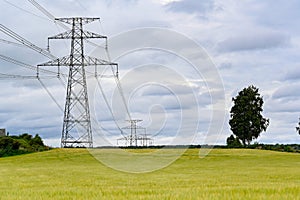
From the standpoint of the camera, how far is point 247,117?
123 m

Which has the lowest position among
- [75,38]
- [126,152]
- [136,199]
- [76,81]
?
[136,199]

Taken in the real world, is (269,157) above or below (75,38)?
below

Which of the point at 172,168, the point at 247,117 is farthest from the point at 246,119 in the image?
the point at 172,168

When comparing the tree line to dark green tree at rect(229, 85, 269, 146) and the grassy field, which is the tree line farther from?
the grassy field

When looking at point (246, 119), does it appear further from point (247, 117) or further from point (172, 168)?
point (172, 168)

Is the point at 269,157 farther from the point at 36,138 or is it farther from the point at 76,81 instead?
the point at 36,138

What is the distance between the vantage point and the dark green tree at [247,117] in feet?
400

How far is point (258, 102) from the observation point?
12812cm

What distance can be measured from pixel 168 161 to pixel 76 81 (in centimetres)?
1639

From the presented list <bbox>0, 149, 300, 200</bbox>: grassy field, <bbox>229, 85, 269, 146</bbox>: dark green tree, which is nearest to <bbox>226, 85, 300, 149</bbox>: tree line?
<bbox>229, 85, 269, 146</bbox>: dark green tree

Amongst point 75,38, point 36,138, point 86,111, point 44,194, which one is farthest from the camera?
point 36,138

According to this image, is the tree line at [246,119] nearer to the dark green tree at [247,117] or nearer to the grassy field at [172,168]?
the dark green tree at [247,117]

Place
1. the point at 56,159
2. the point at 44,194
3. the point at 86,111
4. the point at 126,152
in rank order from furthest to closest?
the point at 126,152, the point at 56,159, the point at 86,111, the point at 44,194

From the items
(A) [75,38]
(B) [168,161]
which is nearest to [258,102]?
(B) [168,161]
